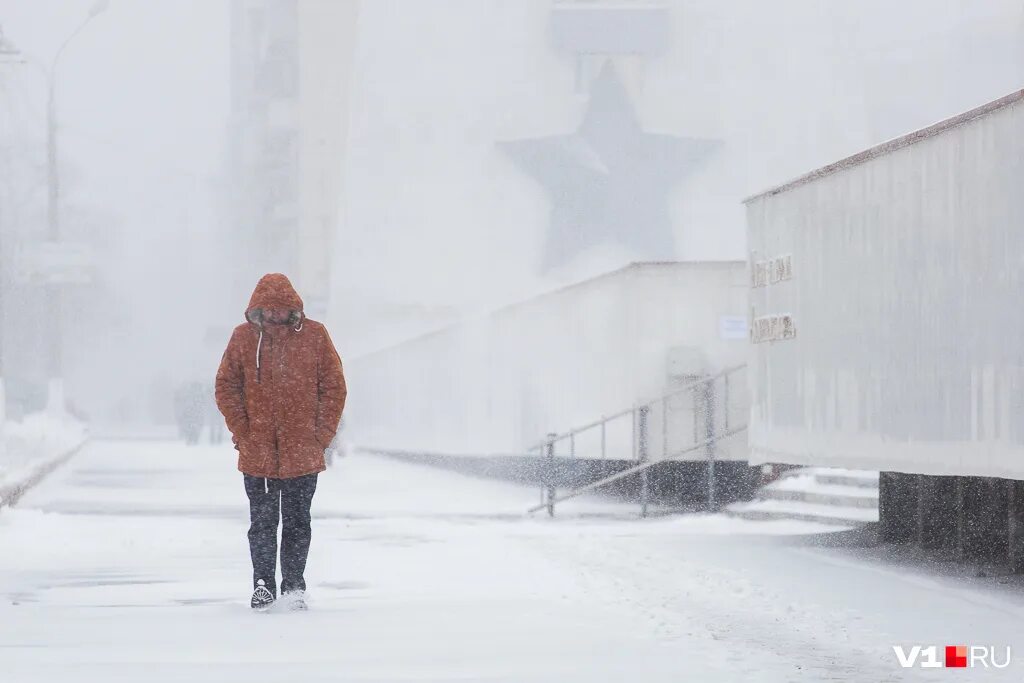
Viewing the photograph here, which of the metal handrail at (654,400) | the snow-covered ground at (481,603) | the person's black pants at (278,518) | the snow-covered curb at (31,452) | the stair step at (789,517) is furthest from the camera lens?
the snow-covered curb at (31,452)

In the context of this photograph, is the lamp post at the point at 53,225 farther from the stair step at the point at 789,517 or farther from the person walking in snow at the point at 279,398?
the person walking in snow at the point at 279,398

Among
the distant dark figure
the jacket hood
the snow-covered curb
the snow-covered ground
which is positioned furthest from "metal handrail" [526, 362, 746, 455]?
the distant dark figure

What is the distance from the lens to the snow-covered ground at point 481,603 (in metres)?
9.08

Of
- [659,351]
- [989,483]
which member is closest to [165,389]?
[659,351]

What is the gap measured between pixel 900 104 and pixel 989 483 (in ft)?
145

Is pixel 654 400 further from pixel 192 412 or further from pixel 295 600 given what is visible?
pixel 192 412

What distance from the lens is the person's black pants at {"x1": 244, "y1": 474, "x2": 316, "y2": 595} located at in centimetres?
1086

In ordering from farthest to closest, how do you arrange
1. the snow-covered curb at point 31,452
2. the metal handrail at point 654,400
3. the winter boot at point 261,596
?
1. the snow-covered curb at point 31,452
2. the metal handrail at point 654,400
3. the winter boot at point 261,596

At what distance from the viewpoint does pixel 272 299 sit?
10672 millimetres

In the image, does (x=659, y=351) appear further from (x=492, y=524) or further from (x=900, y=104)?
(x=900, y=104)

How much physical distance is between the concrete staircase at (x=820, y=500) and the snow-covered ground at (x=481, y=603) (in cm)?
43

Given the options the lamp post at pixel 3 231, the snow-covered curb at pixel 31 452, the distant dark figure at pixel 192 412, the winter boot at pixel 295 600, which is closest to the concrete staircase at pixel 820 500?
the snow-covered curb at pixel 31 452

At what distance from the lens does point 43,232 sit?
82.0 meters

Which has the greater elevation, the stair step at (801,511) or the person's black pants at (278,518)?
the person's black pants at (278,518)
